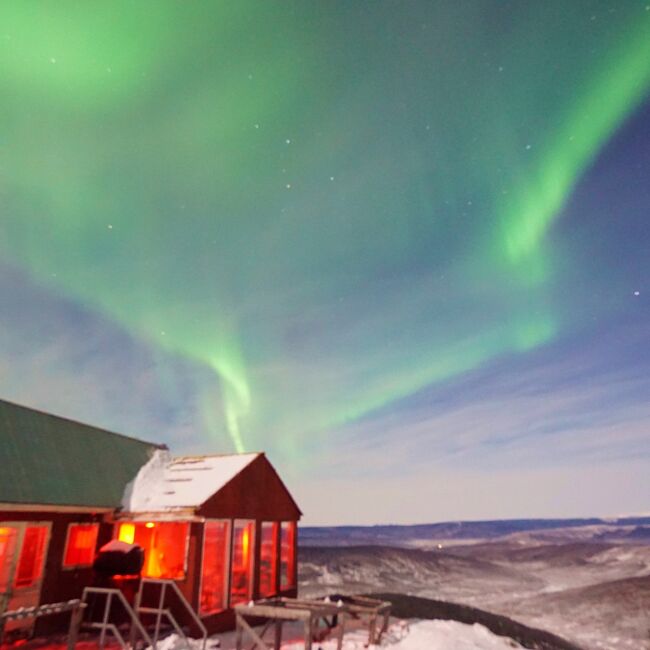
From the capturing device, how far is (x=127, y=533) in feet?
65.5

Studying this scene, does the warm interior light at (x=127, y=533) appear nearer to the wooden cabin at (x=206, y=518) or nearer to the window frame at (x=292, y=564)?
the wooden cabin at (x=206, y=518)

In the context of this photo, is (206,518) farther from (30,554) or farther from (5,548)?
(30,554)

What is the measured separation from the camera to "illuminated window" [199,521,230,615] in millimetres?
17923

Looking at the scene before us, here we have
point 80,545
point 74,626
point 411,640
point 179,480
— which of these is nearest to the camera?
point 74,626

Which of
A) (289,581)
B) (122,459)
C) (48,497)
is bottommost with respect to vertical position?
(289,581)

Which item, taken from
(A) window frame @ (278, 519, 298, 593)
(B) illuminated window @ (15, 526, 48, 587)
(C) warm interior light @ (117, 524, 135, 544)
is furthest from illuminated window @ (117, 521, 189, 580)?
(A) window frame @ (278, 519, 298, 593)

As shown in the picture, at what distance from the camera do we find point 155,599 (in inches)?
654

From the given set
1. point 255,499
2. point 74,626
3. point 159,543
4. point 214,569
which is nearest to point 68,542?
point 159,543

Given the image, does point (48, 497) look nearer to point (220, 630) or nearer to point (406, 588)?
point (220, 630)

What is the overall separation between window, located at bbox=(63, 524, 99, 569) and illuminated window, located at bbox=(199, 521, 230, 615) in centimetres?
383

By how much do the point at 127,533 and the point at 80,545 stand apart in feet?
9.14

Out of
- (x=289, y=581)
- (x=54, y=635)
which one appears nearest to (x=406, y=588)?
(x=289, y=581)

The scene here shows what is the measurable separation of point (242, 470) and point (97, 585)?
6.05 m

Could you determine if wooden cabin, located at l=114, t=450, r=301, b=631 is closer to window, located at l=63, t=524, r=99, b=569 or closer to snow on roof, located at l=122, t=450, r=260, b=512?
snow on roof, located at l=122, t=450, r=260, b=512
